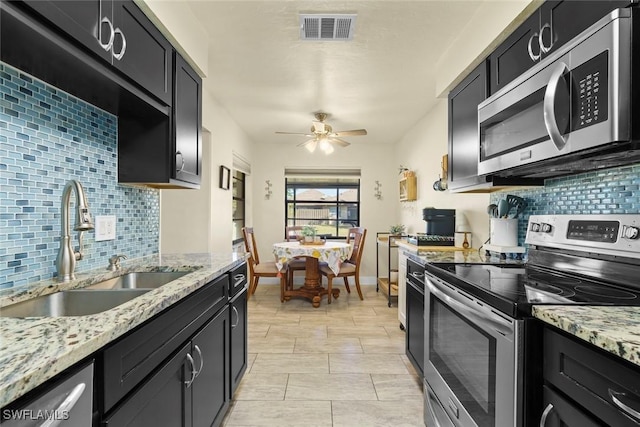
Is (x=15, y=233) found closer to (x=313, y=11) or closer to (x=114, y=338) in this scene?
(x=114, y=338)

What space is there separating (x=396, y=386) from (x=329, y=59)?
8.16 feet

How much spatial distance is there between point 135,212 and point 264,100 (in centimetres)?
200

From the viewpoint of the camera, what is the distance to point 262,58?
2.53 metres

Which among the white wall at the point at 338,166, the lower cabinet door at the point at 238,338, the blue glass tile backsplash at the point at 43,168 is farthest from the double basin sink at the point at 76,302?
the white wall at the point at 338,166

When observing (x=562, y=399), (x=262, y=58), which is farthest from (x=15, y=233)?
(x=262, y=58)

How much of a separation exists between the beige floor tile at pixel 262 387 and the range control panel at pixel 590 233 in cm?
181

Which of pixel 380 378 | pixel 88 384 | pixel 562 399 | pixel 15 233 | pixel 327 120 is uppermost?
pixel 327 120

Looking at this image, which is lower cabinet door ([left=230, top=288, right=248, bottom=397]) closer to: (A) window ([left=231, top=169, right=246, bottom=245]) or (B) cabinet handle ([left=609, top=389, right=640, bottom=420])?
(B) cabinet handle ([left=609, top=389, right=640, bottom=420])

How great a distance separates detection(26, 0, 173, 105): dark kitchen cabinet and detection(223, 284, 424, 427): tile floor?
1882 millimetres

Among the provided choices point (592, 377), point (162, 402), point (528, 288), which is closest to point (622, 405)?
point (592, 377)

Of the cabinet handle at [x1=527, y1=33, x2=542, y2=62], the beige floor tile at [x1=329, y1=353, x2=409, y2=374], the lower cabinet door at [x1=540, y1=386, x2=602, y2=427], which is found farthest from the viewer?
the beige floor tile at [x1=329, y1=353, x2=409, y2=374]

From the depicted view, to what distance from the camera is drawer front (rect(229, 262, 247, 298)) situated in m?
1.85

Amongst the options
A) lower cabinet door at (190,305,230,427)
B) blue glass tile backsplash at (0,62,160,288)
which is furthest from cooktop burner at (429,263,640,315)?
blue glass tile backsplash at (0,62,160,288)

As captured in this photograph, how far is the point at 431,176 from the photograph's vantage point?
12.5 feet
